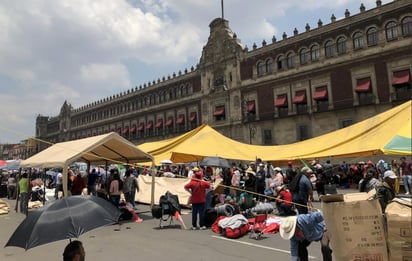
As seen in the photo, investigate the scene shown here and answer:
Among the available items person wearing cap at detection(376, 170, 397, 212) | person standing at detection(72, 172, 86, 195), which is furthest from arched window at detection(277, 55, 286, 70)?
person wearing cap at detection(376, 170, 397, 212)

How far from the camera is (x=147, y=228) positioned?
10281mm

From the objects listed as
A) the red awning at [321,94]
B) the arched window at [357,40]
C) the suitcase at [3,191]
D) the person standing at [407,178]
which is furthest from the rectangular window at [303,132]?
the suitcase at [3,191]

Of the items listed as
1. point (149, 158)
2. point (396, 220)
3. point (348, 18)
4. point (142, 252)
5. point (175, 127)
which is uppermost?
point (348, 18)

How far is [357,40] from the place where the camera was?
32.7m

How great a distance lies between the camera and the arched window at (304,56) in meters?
36.4

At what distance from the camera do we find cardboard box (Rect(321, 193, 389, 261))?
361 centimetres

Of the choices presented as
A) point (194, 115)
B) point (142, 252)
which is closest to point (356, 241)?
point (142, 252)

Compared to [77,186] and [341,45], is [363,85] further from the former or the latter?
[77,186]

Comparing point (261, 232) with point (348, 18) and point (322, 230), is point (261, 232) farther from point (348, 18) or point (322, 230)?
point (348, 18)

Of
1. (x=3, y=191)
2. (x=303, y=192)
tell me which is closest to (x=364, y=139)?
(x=303, y=192)

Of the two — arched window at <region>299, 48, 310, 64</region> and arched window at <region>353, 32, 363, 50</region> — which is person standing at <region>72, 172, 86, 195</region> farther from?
arched window at <region>299, 48, 310, 64</region>

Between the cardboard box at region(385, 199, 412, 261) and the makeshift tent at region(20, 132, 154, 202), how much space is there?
9206 millimetres

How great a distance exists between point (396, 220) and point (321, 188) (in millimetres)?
12344

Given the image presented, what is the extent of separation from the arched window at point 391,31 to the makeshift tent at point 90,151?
2721 cm
